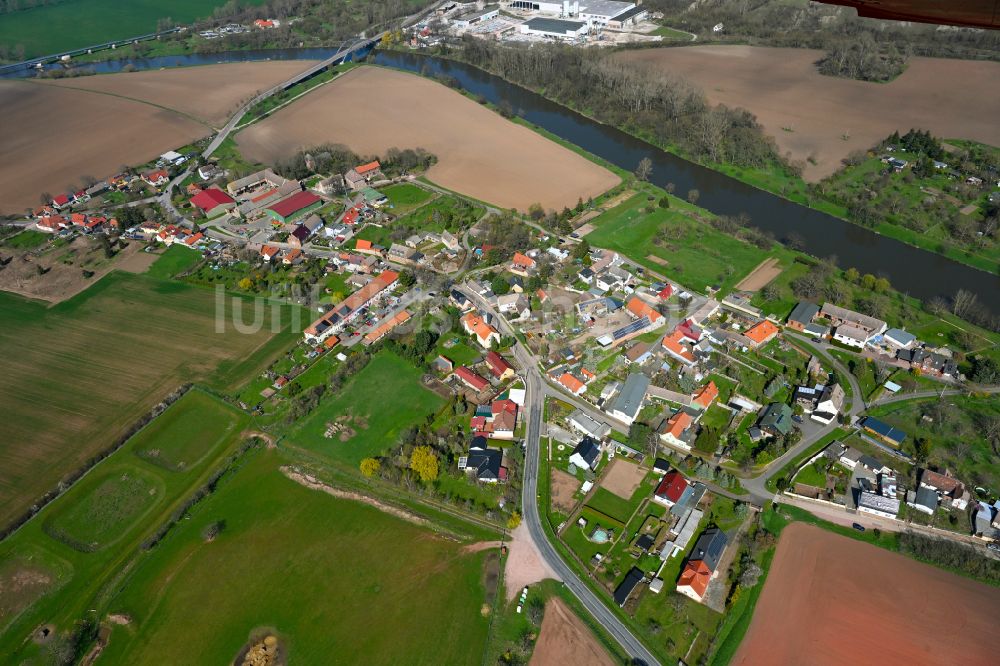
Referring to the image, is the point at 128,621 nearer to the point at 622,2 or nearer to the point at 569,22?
the point at 569,22

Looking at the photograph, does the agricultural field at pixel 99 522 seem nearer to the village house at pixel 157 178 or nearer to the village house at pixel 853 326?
the village house at pixel 157 178

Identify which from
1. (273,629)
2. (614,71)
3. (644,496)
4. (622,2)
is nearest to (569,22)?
(622,2)

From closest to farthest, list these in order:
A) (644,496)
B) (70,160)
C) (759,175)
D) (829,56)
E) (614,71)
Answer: (644,496) < (759,175) < (70,160) < (614,71) < (829,56)

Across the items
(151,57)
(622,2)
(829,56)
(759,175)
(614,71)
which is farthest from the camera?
(622,2)

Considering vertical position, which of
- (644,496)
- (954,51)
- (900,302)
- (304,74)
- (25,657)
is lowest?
(25,657)

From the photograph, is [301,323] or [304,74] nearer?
[301,323]

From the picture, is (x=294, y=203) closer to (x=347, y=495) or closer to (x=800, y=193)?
(x=347, y=495)

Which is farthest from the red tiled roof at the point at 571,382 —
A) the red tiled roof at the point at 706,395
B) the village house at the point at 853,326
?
the village house at the point at 853,326
